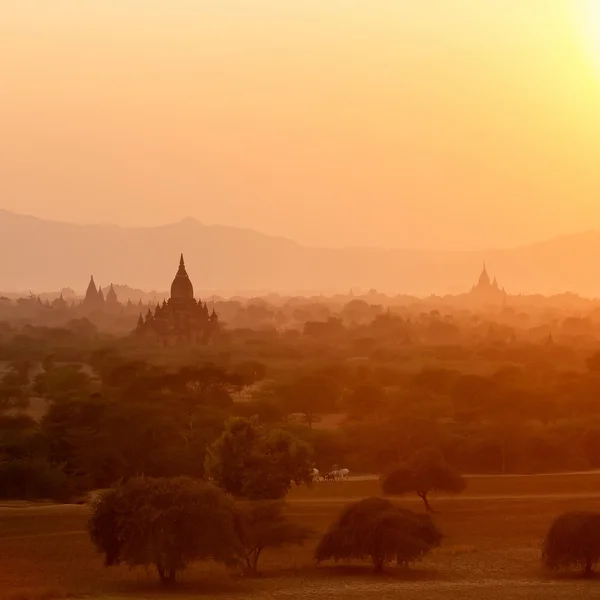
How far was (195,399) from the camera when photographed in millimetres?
59812

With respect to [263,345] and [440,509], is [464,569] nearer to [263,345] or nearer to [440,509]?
[440,509]

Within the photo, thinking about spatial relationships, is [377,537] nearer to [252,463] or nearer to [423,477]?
[423,477]

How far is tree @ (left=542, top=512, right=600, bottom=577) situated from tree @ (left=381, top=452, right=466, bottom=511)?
998 centimetres

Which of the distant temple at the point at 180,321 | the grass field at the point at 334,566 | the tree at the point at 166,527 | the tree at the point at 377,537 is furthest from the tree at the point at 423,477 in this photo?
the distant temple at the point at 180,321

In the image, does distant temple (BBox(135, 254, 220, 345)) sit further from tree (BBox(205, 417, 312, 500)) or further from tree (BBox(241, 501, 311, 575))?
tree (BBox(241, 501, 311, 575))

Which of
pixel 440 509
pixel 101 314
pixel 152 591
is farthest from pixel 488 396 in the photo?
pixel 101 314

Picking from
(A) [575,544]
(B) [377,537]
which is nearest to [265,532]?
(B) [377,537]

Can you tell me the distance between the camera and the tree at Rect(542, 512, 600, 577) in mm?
28328

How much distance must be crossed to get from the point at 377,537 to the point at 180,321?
70.4 m

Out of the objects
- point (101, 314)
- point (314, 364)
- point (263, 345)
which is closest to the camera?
point (314, 364)

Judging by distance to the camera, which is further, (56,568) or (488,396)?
(488,396)

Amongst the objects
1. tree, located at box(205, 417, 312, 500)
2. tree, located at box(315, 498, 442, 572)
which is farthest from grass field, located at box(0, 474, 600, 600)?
tree, located at box(205, 417, 312, 500)

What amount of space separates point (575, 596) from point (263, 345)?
272ft

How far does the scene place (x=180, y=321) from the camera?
323 feet
